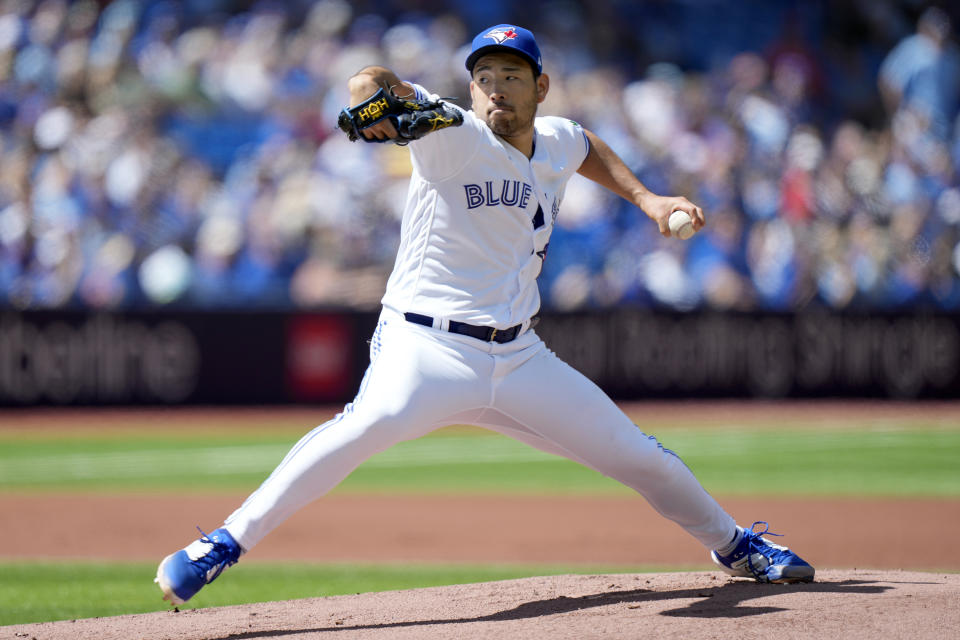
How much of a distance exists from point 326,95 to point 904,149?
7494 millimetres

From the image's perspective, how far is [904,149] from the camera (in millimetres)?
15172

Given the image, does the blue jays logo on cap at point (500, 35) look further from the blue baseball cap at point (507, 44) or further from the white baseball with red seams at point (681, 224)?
the white baseball with red seams at point (681, 224)

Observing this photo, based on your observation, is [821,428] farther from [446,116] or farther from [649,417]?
[446,116]

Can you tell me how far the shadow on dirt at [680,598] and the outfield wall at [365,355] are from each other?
9.19 metres

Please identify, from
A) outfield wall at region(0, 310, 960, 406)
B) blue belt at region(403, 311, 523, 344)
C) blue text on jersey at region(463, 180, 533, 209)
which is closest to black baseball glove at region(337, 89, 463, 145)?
blue text on jersey at region(463, 180, 533, 209)

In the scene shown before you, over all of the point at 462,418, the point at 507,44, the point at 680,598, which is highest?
the point at 507,44

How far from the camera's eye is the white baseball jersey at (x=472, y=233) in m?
3.70

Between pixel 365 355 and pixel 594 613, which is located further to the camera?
pixel 365 355

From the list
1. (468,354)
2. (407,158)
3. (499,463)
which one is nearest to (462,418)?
(468,354)

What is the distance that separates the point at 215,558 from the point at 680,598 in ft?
5.33

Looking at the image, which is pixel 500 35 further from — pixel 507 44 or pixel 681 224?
pixel 681 224

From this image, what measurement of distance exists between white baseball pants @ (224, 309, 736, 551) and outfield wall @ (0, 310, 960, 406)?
938cm

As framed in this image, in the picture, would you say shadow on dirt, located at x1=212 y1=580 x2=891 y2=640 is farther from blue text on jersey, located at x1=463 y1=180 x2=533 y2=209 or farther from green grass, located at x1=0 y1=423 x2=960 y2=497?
green grass, located at x1=0 y1=423 x2=960 y2=497

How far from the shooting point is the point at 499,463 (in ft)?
36.9
